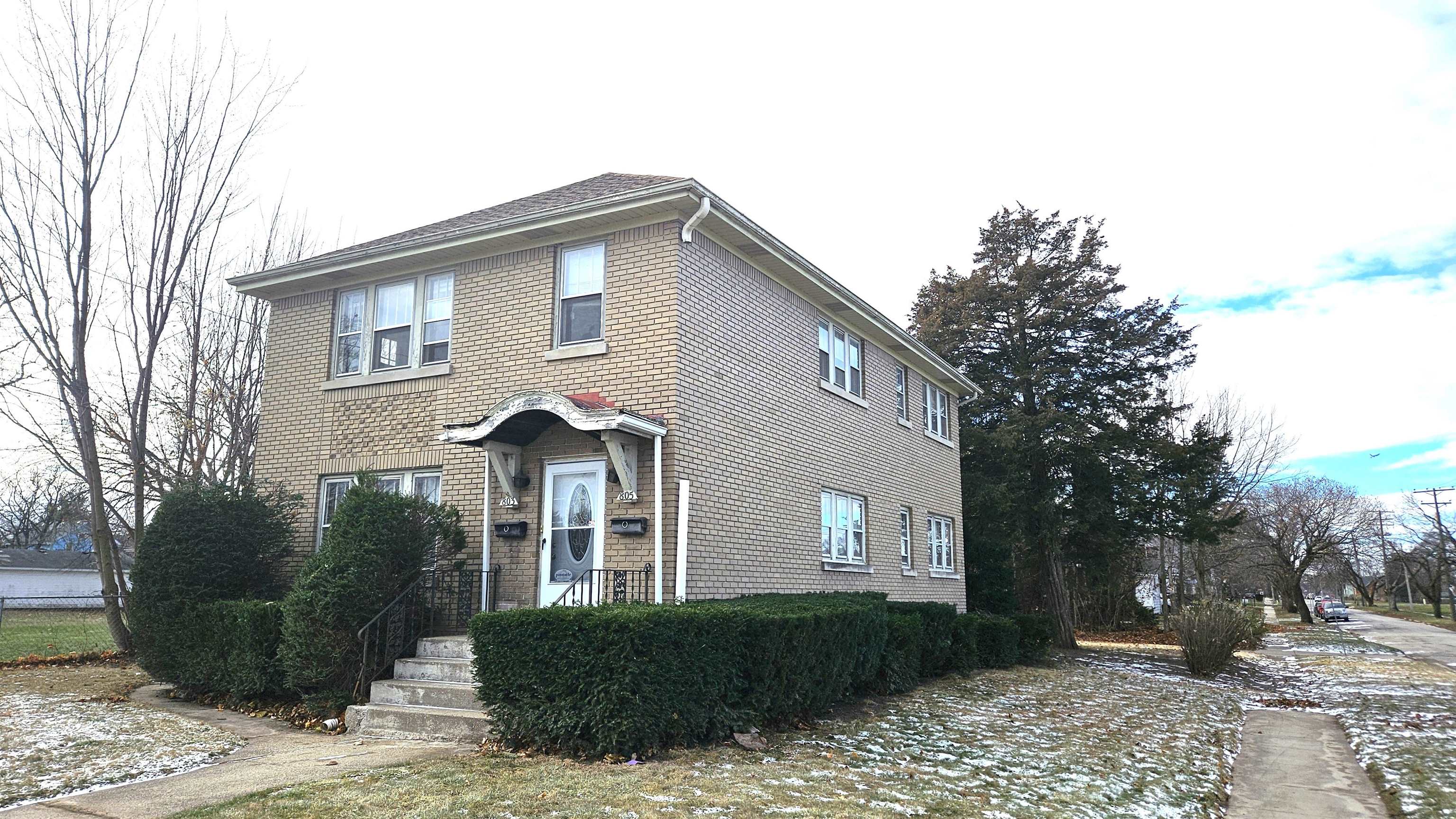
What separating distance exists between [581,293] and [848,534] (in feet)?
21.4

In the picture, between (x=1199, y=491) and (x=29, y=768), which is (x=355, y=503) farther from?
(x=1199, y=491)

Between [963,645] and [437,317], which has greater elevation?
[437,317]

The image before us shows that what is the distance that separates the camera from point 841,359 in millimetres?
16219

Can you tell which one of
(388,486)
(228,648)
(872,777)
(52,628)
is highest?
(388,486)

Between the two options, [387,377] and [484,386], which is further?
[387,377]

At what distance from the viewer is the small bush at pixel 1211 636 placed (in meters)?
18.1

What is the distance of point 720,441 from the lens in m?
11.8

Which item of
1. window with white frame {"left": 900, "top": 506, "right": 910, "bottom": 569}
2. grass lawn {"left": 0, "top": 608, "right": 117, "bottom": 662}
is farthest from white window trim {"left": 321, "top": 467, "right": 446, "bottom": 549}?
window with white frame {"left": 900, "top": 506, "right": 910, "bottom": 569}

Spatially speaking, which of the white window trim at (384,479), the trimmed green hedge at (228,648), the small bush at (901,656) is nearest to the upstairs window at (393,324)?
the white window trim at (384,479)

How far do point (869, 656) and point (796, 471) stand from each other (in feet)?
11.3

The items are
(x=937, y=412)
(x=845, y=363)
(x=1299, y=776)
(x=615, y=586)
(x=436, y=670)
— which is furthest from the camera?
(x=937, y=412)

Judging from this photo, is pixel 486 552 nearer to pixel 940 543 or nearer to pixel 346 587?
pixel 346 587

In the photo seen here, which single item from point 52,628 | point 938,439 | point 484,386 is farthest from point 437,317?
point 52,628

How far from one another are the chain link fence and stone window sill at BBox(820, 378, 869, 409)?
1194cm
